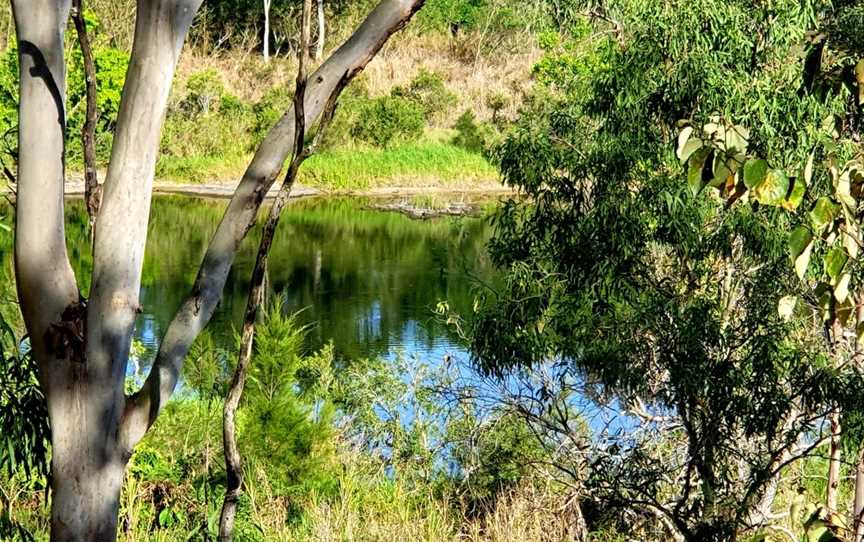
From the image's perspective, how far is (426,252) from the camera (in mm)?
11953

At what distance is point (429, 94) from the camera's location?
18234mm

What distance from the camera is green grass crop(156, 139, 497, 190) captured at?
16.8 metres

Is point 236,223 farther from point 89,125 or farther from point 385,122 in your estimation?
point 385,122

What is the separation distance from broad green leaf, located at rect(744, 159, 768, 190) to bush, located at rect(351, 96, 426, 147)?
54.7ft

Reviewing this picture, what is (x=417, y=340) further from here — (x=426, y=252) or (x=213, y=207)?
(x=213, y=207)

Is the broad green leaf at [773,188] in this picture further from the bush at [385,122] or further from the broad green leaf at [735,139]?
the bush at [385,122]

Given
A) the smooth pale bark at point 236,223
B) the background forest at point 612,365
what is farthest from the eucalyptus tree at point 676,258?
the smooth pale bark at point 236,223

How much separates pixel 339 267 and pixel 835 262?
10.6 metres

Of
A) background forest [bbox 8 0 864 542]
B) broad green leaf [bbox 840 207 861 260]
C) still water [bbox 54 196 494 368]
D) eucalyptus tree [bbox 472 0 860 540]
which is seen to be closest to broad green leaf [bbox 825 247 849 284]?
broad green leaf [bbox 840 207 861 260]

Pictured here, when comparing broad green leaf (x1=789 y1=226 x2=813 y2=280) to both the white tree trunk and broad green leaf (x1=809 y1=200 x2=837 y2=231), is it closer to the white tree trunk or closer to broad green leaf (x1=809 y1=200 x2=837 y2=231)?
broad green leaf (x1=809 y1=200 x2=837 y2=231)

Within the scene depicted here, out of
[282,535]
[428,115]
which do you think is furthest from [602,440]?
[428,115]

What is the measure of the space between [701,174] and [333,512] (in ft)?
9.89

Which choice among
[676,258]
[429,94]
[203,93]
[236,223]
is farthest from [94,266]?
[429,94]

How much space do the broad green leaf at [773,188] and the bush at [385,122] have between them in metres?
16.7
